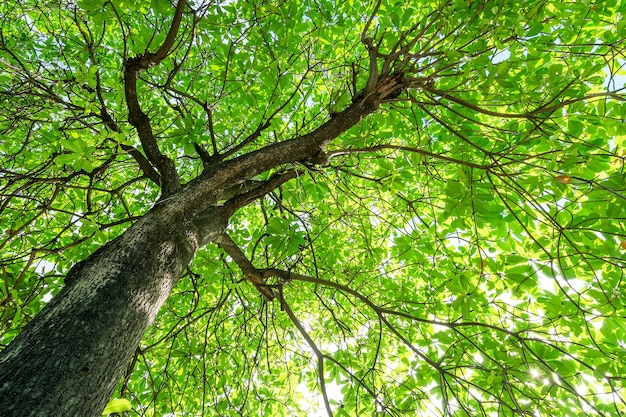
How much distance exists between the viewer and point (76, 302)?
997mm

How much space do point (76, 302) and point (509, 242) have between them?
2312 millimetres

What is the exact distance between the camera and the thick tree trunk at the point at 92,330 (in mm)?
768

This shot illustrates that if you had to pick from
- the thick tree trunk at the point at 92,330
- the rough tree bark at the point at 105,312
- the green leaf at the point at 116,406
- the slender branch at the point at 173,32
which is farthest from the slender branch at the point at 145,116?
the green leaf at the point at 116,406

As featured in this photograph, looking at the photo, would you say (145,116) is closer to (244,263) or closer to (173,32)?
(173,32)

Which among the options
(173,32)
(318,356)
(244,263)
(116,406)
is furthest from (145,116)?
(318,356)

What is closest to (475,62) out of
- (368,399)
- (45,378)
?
(45,378)

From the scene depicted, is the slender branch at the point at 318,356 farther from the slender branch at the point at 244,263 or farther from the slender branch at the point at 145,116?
the slender branch at the point at 145,116

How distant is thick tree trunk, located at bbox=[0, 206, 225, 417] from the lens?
30.2 inches

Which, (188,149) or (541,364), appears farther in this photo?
(188,149)

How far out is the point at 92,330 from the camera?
937mm

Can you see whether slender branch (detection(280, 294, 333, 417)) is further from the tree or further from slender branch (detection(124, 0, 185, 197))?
slender branch (detection(124, 0, 185, 197))

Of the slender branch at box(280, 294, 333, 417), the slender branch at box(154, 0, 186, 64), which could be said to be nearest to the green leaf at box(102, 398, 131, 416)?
the slender branch at box(280, 294, 333, 417)

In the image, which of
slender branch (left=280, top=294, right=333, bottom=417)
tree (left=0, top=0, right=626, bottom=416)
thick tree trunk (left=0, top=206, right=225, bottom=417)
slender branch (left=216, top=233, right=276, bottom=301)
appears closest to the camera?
thick tree trunk (left=0, top=206, right=225, bottom=417)

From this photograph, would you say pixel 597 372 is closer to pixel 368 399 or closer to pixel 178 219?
pixel 368 399
